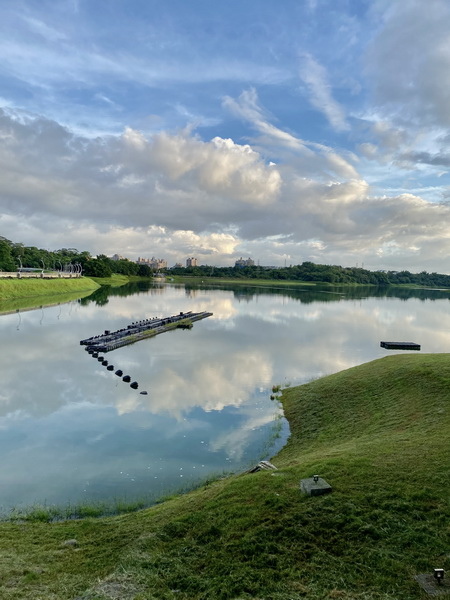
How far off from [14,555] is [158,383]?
20.4 meters

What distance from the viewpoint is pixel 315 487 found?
9.91 m

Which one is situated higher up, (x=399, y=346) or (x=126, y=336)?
(x=399, y=346)

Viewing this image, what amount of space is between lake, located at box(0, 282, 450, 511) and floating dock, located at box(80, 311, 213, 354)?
4.05ft

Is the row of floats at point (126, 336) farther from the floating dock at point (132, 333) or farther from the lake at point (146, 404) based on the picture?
the lake at point (146, 404)

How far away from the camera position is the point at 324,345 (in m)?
46.4

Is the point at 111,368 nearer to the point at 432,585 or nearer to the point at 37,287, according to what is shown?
the point at 432,585

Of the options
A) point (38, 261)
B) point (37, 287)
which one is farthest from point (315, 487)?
point (38, 261)

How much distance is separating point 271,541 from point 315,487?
2011 mm

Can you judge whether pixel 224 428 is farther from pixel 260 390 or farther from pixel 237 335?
pixel 237 335

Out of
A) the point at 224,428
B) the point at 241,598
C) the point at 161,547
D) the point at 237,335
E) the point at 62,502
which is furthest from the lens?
the point at 237,335

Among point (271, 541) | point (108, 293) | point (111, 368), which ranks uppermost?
point (271, 541)

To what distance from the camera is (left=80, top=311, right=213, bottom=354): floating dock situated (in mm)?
41594

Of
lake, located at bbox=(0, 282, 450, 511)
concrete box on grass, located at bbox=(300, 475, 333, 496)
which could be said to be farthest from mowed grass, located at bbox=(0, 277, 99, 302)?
concrete box on grass, located at bbox=(300, 475, 333, 496)

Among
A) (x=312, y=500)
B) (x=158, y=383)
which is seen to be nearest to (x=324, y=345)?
(x=158, y=383)
